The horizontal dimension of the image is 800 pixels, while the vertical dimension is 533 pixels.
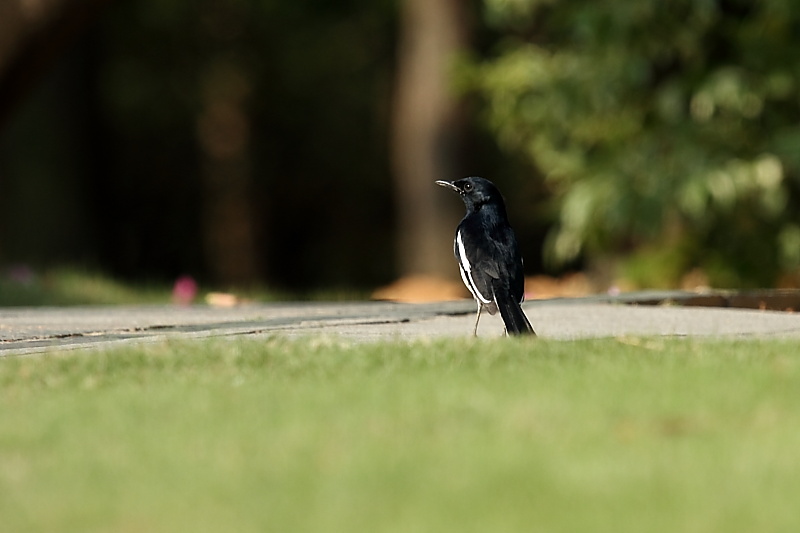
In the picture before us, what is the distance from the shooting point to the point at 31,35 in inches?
626

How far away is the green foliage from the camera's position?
14.2 metres

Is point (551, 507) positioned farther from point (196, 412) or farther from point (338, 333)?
point (338, 333)

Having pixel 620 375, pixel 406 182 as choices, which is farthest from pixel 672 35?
pixel 620 375

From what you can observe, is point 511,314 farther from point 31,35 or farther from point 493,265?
point 31,35

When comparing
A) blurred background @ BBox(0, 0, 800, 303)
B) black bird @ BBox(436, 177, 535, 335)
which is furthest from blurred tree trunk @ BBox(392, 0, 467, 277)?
black bird @ BBox(436, 177, 535, 335)

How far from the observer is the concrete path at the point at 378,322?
852 cm

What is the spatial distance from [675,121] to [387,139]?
15773 mm

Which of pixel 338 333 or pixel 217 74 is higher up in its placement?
pixel 217 74

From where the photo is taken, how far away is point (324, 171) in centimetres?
3092

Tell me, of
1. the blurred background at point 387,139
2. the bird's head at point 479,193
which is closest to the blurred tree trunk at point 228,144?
the blurred background at point 387,139

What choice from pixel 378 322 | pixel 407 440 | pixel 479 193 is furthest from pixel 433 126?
pixel 407 440

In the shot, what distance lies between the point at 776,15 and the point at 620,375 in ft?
30.8

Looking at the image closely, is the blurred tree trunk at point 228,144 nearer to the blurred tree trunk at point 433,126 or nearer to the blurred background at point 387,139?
the blurred background at point 387,139

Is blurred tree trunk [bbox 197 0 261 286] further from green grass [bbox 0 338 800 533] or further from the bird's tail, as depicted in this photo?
green grass [bbox 0 338 800 533]
